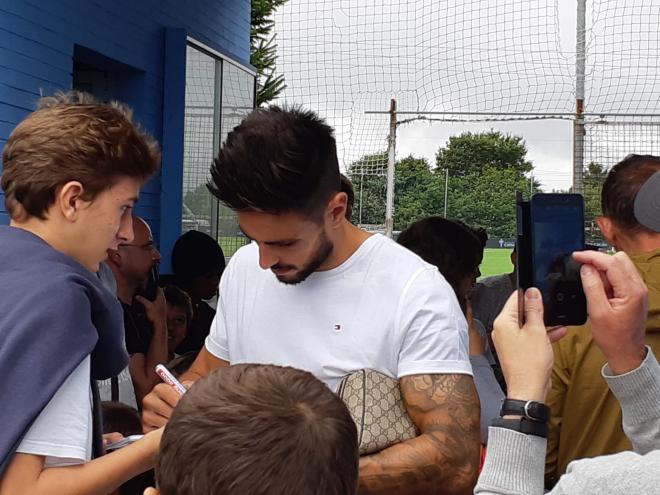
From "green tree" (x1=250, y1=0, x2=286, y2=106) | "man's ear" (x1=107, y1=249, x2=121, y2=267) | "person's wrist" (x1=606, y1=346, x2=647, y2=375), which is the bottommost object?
"person's wrist" (x1=606, y1=346, x2=647, y2=375)

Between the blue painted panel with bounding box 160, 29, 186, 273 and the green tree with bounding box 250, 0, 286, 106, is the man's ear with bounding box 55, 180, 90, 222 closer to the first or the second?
the blue painted panel with bounding box 160, 29, 186, 273

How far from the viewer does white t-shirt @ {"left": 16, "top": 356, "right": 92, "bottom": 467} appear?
1.63 metres

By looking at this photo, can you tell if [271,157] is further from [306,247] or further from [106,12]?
[106,12]

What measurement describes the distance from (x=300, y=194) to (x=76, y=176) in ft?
1.92

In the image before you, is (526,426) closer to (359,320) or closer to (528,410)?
(528,410)

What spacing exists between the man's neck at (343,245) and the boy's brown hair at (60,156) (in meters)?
0.57

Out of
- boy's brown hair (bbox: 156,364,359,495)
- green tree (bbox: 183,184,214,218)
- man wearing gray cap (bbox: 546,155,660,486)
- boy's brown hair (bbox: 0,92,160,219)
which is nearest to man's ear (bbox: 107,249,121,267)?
boy's brown hair (bbox: 0,92,160,219)

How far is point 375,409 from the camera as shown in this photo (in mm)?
1949

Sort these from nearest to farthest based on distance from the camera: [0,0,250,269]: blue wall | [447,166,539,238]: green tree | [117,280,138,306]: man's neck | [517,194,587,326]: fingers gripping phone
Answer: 1. [517,194,587,326]: fingers gripping phone
2. [117,280,138,306]: man's neck
3. [0,0,250,269]: blue wall
4. [447,166,539,238]: green tree

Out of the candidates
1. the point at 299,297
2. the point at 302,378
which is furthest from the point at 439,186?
the point at 302,378

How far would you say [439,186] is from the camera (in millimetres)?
11438

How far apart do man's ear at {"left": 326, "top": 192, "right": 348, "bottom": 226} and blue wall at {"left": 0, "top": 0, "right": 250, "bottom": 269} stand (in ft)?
10.4

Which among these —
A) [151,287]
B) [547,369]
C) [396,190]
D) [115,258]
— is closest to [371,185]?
[396,190]

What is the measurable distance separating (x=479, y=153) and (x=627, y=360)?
36.2 feet
